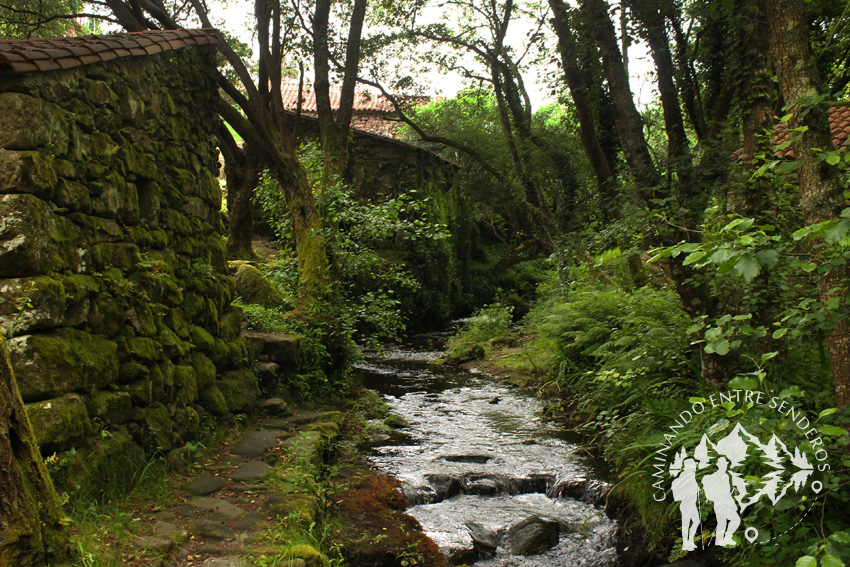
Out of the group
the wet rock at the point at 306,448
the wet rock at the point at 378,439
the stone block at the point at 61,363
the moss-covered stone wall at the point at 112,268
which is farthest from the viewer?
the wet rock at the point at 378,439

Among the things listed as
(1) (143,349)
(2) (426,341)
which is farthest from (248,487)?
(2) (426,341)

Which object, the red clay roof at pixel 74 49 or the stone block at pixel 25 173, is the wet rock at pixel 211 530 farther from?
the red clay roof at pixel 74 49

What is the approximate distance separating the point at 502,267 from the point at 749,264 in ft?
63.0

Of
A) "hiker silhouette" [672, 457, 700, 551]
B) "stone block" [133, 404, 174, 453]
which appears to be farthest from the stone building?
"hiker silhouette" [672, 457, 700, 551]

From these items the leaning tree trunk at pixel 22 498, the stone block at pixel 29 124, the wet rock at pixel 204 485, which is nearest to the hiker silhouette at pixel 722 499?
the wet rock at pixel 204 485

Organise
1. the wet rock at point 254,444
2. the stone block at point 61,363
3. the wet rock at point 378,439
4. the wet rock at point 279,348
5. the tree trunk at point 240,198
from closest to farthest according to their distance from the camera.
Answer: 1. the stone block at point 61,363
2. the wet rock at point 254,444
3. the wet rock at point 378,439
4. the wet rock at point 279,348
5. the tree trunk at point 240,198

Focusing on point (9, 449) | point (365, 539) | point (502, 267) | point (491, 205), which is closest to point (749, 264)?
point (9, 449)

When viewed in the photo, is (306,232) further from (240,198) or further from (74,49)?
(74,49)

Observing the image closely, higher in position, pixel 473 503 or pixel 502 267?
pixel 502 267

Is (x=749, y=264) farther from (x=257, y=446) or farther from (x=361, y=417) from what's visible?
(x=361, y=417)

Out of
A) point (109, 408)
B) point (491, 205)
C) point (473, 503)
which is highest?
point (491, 205)

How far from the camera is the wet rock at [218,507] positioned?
12.0ft

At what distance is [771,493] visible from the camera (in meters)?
3.21

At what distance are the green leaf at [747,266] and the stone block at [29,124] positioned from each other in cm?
384
